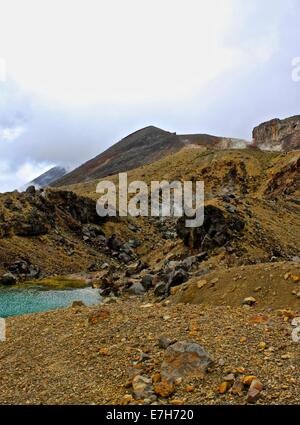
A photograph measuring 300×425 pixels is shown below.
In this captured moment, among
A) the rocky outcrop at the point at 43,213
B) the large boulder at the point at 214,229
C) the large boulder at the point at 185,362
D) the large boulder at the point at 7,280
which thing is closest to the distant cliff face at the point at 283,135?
the rocky outcrop at the point at 43,213

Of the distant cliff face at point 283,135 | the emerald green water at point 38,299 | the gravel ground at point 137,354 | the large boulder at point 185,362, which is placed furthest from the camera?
the distant cliff face at point 283,135

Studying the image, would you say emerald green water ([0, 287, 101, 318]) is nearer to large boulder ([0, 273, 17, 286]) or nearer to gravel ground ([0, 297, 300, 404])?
large boulder ([0, 273, 17, 286])

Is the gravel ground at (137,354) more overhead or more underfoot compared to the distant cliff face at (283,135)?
more underfoot

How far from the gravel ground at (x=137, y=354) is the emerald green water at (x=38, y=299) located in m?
17.1

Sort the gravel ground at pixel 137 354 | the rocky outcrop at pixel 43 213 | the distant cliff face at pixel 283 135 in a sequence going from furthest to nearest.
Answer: the distant cliff face at pixel 283 135
the rocky outcrop at pixel 43 213
the gravel ground at pixel 137 354

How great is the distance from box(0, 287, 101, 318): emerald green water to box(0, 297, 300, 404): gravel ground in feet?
56.1

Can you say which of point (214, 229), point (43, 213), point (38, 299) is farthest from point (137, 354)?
point (43, 213)

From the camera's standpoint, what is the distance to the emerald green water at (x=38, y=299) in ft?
A: 115

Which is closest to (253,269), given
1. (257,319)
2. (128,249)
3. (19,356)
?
(257,319)

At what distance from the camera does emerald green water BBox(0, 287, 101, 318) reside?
35031 millimetres

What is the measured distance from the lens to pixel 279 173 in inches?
4444

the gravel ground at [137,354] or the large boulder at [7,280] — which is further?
the large boulder at [7,280]

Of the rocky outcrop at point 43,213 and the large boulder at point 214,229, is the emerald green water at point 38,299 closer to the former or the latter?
the large boulder at point 214,229
